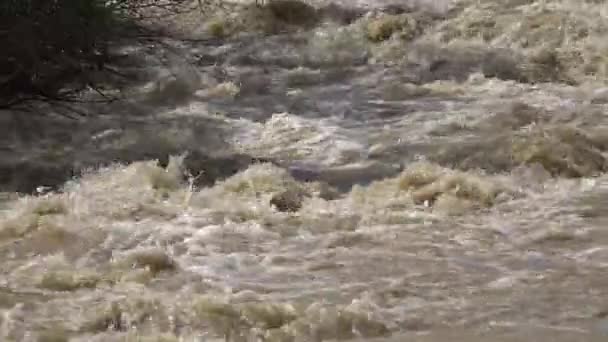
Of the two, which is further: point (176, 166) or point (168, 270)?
point (176, 166)

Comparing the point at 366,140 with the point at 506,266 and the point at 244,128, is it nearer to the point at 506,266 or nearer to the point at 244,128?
the point at 244,128

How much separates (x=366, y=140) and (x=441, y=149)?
70cm

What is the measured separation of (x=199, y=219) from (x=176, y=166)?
1144 mm

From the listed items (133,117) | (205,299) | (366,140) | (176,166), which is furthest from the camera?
(133,117)

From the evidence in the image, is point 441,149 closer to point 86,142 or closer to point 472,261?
point 472,261

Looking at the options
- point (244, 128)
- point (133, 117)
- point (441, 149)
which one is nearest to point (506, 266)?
point (441, 149)

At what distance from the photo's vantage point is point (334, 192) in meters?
6.65

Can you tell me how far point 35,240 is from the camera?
573 cm

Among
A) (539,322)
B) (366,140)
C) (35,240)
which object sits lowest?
(539,322)

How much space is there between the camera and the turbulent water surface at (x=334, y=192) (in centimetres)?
461

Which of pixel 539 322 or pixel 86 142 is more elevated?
pixel 86 142

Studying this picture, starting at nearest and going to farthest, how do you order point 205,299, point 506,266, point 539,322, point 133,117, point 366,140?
point 539,322 → point 205,299 → point 506,266 → point 366,140 → point 133,117

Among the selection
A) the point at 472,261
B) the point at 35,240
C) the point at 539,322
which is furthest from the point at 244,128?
the point at 539,322

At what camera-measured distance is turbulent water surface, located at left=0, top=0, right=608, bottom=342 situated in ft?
15.1
